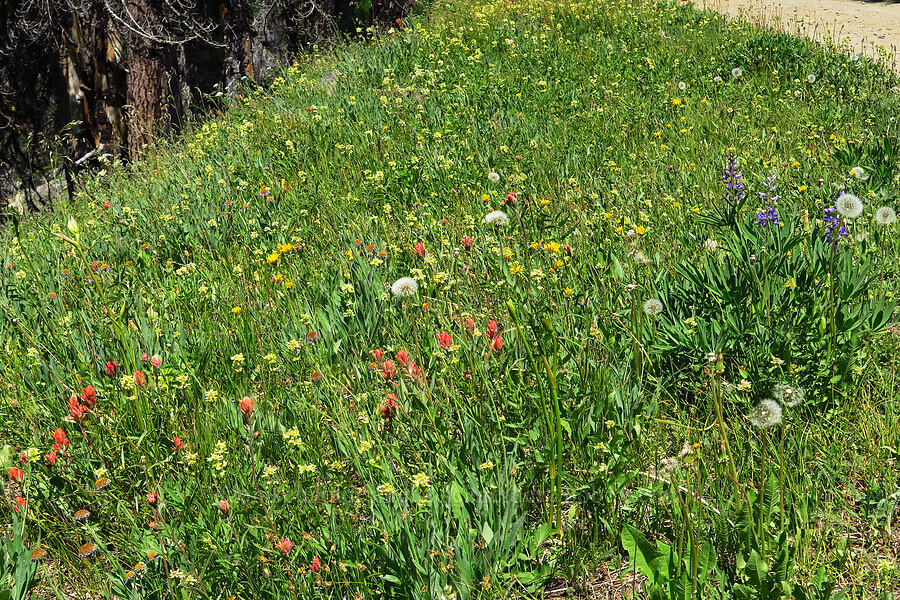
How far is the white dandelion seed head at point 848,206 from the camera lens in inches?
107

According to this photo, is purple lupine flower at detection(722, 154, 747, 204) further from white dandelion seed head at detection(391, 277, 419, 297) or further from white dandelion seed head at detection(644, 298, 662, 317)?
white dandelion seed head at detection(391, 277, 419, 297)

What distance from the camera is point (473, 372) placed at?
8.30ft

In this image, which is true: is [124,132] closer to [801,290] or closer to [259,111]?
[259,111]

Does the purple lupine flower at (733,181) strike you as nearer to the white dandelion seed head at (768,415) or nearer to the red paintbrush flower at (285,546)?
the white dandelion seed head at (768,415)

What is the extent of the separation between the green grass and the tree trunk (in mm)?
2029

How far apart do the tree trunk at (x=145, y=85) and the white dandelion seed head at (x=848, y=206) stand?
625cm

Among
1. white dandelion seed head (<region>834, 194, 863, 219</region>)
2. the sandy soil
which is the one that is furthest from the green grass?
the sandy soil

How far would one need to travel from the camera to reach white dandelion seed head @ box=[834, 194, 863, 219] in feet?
8.95

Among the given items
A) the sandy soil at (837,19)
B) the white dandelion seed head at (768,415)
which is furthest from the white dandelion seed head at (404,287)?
the sandy soil at (837,19)

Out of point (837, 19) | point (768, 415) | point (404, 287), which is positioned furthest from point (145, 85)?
point (837, 19)

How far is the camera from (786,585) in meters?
1.68

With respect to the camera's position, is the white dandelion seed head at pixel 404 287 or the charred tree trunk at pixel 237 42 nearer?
the white dandelion seed head at pixel 404 287

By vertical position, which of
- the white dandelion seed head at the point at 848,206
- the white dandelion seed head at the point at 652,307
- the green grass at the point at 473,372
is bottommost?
the green grass at the point at 473,372

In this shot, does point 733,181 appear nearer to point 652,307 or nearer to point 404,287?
point 652,307
